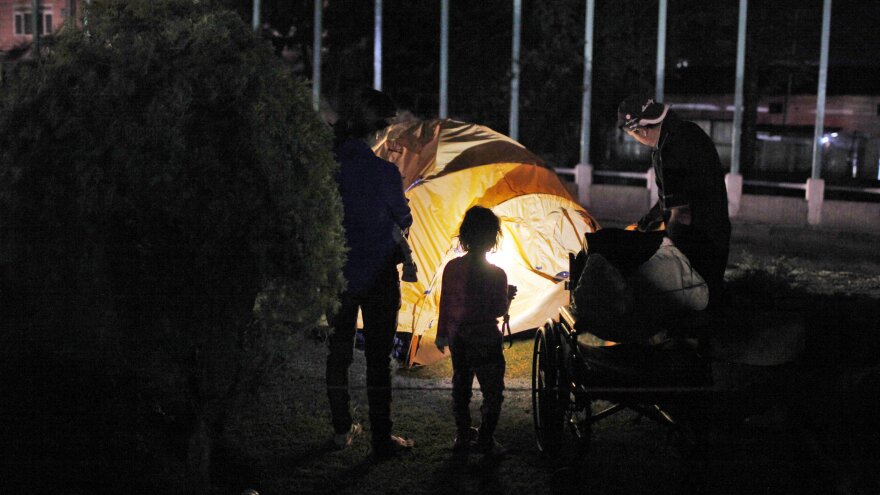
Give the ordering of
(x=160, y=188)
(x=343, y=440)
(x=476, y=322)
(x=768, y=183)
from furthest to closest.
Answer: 1. (x=768, y=183)
2. (x=343, y=440)
3. (x=476, y=322)
4. (x=160, y=188)

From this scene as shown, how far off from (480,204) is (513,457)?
8.66ft

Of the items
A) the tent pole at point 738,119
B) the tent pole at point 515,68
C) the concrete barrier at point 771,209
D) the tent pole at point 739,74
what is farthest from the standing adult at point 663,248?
the tent pole at point 515,68

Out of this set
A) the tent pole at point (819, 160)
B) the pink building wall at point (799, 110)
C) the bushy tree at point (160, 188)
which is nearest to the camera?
the bushy tree at point (160, 188)

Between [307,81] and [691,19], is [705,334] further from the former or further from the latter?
[691,19]

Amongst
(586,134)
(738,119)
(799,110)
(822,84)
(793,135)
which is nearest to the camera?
(822,84)

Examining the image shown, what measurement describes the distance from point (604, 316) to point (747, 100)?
1894 centimetres

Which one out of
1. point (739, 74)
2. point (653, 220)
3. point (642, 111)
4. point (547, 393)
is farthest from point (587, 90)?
point (547, 393)

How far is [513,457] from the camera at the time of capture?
5215 mm

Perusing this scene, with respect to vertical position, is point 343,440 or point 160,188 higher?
point 160,188

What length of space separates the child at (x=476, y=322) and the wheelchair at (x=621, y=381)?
29 cm

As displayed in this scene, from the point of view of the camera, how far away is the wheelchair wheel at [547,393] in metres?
4.91

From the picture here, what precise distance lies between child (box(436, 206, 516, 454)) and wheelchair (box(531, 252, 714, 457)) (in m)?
0.29

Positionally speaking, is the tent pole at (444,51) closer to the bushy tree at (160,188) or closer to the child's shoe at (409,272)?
the child's shoe at (409,272)

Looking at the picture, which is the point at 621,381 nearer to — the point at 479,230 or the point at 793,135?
the point at 479,230
